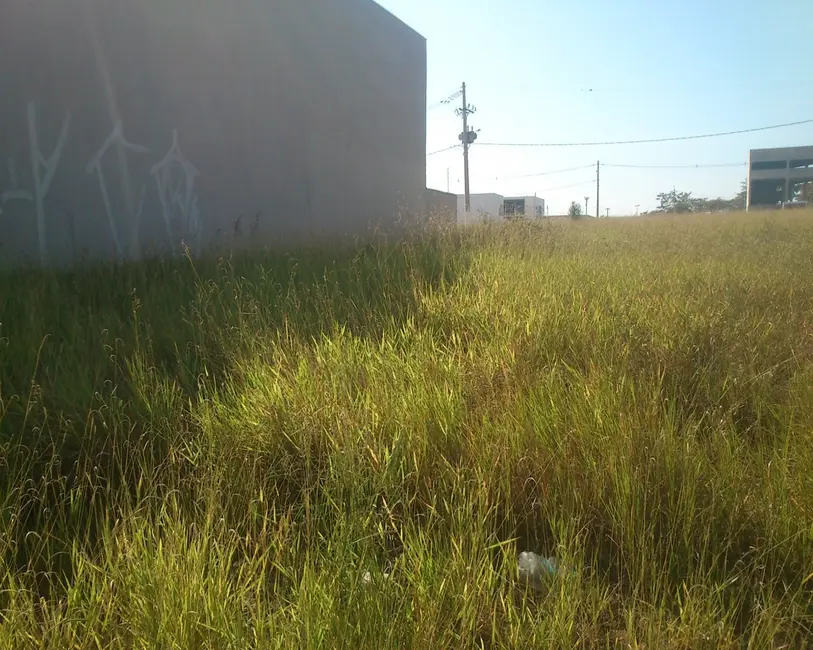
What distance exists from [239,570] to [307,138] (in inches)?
311

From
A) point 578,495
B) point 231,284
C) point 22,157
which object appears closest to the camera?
point 578,495

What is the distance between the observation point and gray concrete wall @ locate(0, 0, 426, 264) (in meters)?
4.59

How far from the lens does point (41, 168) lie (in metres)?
4.65

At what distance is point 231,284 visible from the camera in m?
3.77

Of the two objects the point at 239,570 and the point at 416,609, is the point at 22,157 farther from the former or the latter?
the point at 416,609

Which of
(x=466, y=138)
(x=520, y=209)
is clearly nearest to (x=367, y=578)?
(x=520, y=209)

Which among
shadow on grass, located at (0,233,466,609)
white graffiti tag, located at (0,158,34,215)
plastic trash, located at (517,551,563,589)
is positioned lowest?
plastic trash, located at (517,551,563,589)

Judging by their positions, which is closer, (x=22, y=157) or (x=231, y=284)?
(x=231, y=284)

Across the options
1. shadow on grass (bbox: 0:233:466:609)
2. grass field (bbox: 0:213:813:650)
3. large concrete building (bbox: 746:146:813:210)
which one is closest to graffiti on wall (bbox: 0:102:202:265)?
shadow on grass (bbox: 0:233:466:609)

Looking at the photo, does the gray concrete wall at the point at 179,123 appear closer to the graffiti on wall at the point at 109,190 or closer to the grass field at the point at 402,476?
the graffiti on wall at the point at 109,190

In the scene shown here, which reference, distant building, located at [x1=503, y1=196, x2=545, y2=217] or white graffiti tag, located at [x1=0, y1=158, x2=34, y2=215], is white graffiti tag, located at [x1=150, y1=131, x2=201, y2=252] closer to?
white graffiti tag, located at [x1=0, y1=158, x2=34, y2=215]

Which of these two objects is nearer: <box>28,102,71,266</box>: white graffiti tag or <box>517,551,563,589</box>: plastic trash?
<box>517,551,563,589</box>: plastic trash

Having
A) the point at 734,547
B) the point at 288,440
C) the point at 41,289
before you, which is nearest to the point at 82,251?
the point at 41,289

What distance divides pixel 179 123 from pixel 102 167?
117 centimetres
